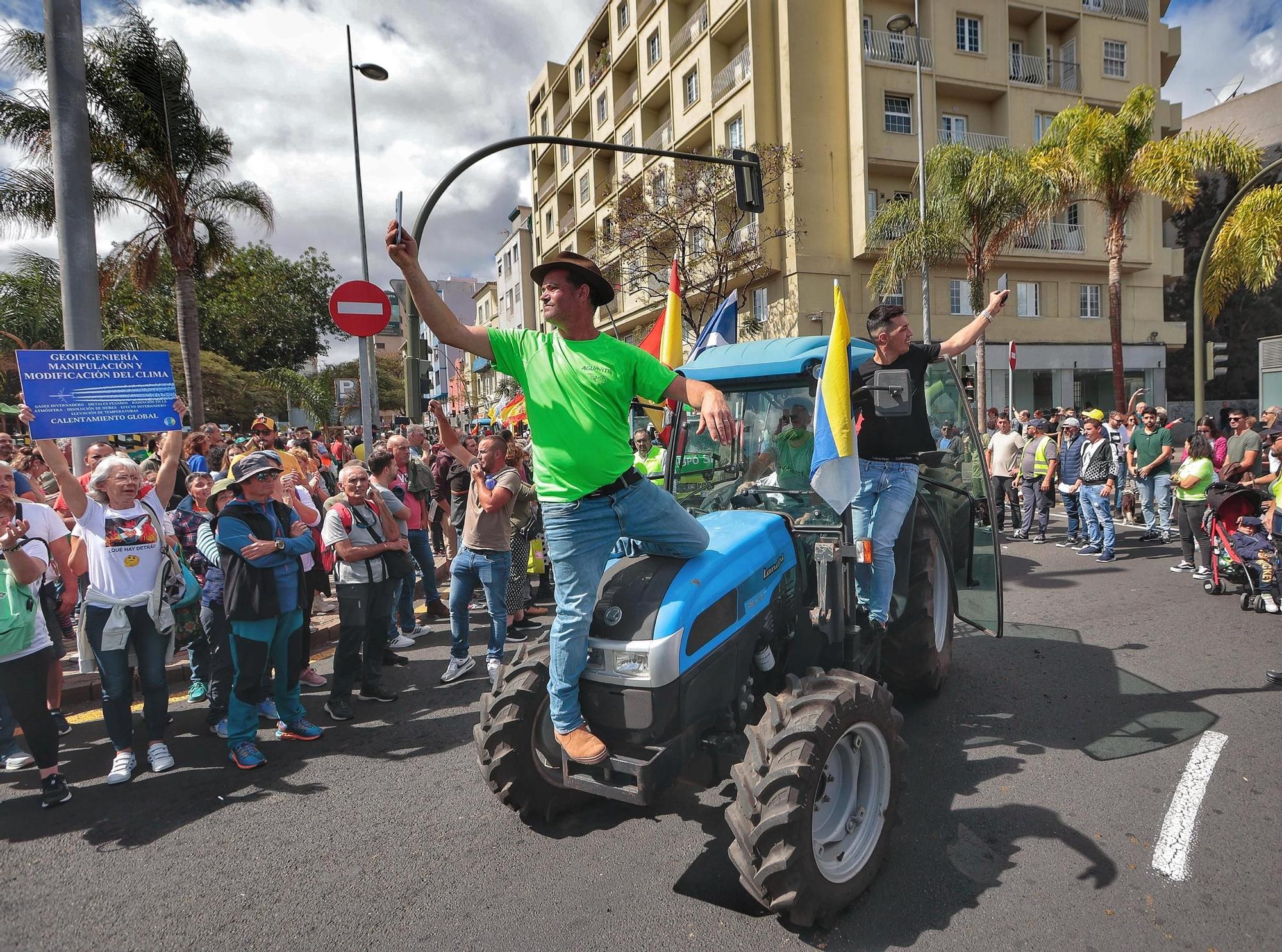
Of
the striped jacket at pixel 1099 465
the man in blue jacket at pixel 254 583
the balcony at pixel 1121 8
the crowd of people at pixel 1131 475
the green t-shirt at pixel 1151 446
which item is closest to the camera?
the man in blue jacket at pixel 254 583

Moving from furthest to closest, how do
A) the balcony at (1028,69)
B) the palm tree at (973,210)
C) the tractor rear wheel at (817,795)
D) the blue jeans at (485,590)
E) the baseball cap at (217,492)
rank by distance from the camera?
1. the balcony at (1028,69)
2. the palm tree at (973,210)
3. the blue jeans at (485,590)
4. the baseball cap at (217,492)
5. the tractor rear wheel at (817,795)

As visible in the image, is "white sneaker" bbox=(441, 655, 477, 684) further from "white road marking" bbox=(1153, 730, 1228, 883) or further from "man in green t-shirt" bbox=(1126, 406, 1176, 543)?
"man in green t-shirt" bbox=(1126, 406, 1176, 543)

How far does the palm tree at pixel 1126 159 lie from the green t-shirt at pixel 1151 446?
27.0 feet

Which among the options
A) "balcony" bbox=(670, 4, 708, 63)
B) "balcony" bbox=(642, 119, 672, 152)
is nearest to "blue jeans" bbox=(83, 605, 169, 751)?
"balcony" bbox=(670, 4, 708, 63)

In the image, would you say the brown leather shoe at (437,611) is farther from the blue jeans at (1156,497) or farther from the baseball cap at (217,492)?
the blue jeans at (1156,497)

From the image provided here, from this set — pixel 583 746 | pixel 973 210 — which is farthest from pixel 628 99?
pixel 583 746

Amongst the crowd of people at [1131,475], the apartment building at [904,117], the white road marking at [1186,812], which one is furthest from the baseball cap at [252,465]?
the apartment building at [904,117]

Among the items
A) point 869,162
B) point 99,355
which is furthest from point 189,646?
point 869,162

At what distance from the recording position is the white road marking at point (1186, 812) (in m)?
3.11

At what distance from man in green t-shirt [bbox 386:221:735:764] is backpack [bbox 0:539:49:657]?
301 centimetres

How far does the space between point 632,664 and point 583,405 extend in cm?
99

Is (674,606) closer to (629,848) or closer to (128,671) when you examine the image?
(629,848)

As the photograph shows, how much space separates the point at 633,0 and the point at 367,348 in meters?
28.3

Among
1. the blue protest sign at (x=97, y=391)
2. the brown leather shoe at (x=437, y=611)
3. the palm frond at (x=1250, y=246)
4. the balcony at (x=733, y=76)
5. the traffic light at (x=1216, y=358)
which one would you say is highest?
the balcony at (x=733, y=76)
